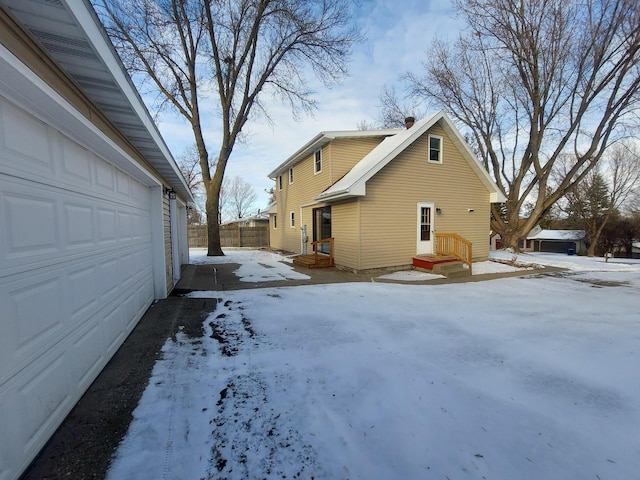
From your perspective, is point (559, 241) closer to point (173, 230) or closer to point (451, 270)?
point (451, 270)

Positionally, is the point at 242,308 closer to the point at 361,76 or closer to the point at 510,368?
the point at 510,368

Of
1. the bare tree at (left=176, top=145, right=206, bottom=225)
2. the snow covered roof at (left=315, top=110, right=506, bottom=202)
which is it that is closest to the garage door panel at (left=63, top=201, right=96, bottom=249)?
the snow covered roof at (left=315, top=110, right=506, bottom=202)

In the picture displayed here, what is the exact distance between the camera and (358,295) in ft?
20.5

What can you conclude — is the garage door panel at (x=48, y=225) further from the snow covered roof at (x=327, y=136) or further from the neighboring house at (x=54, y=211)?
the snow covered roof at (x=327, y=136)

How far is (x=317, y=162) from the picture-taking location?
39.4 ft

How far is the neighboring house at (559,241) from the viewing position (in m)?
34.3

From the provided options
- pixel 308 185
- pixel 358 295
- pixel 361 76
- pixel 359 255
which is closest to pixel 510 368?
pixel 358 295

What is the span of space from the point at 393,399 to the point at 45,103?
3461mm

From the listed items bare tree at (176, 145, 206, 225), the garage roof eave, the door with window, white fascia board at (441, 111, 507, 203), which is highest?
bare tree at (176, 145, 206, 225)

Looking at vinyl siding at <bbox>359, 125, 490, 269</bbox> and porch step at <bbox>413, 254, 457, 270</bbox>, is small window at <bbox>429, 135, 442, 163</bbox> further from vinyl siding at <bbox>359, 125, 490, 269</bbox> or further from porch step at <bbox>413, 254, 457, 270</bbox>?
porch step at <bbox>413, 254, 457, 270</bbox>

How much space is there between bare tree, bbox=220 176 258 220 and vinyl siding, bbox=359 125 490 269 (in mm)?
38058

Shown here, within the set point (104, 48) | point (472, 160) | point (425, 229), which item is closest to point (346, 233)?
point (425, 229)

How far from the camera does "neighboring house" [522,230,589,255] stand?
3434 centimetres

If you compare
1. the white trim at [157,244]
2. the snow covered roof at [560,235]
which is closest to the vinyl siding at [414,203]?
the white trim at [157,244]
